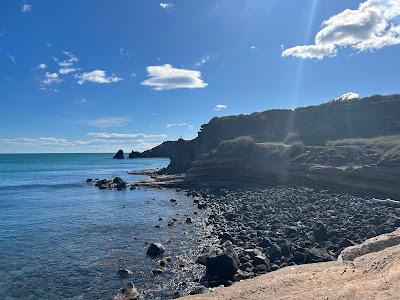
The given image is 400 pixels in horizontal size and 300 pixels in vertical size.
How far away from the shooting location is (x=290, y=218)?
3412 cm

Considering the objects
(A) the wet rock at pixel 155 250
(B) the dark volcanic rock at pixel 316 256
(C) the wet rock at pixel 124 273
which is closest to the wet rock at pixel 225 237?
(A) the wet rock at pixel 155 250

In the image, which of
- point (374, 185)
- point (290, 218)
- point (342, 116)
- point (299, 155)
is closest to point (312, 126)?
point (342, 116)

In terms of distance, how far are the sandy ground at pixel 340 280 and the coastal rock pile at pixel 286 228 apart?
210 centimetres

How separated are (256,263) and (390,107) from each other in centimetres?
5633

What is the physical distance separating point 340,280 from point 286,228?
1320 centimetres

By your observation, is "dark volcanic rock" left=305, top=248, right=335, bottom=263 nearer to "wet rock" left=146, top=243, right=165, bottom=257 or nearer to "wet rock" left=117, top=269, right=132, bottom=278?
"wet rock" left=146, top=243, right=165, bottom=257

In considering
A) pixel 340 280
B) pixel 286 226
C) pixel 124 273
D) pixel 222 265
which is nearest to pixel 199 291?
pixel 222 265

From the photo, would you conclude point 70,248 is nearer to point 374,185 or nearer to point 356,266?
point 356,266

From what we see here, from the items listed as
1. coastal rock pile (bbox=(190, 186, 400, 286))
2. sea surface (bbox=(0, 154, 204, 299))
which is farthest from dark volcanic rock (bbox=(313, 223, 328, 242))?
sea surface (bbox=(0, 154, 204, 299))

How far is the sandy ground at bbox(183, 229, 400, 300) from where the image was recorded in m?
14.6

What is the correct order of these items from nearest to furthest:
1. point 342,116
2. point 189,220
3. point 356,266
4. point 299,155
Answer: point 356,266 → point 189,220 → point 299,155 → point 342,116

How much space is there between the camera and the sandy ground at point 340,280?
48.0ft

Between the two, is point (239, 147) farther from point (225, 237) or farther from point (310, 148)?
point (225, 237)

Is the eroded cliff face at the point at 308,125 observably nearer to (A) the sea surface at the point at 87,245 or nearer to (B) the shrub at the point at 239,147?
(B) the shrub at the point at 239,147
